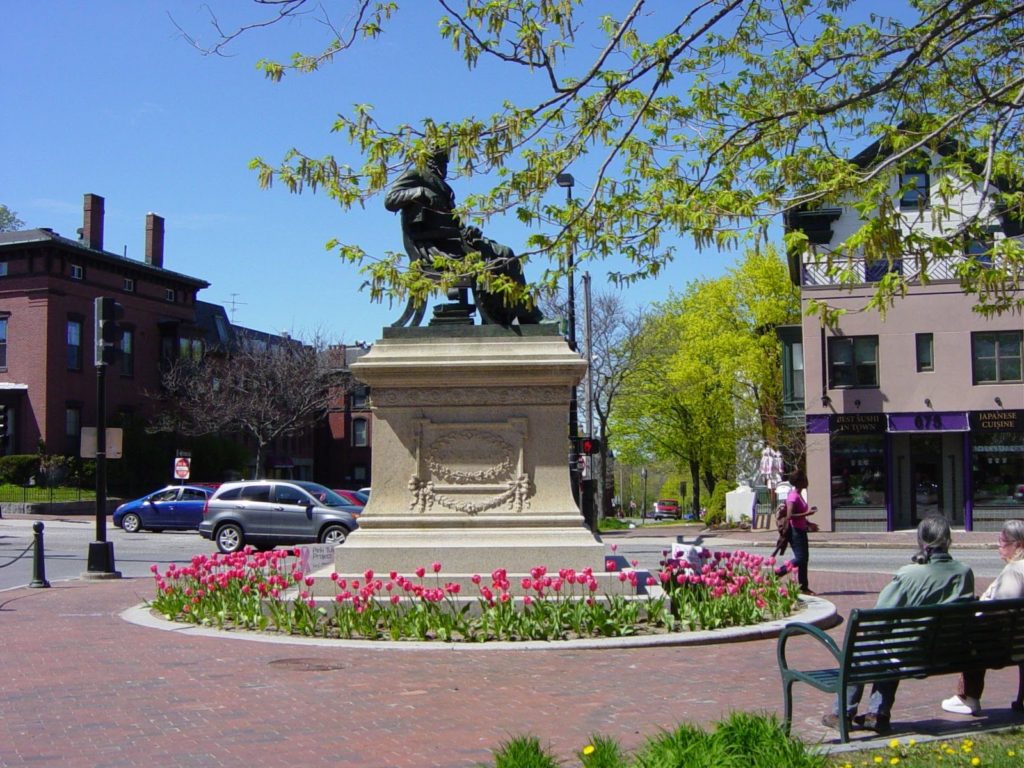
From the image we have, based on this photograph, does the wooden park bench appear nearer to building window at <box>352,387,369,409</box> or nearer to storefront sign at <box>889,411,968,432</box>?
storefront sign at <box>889,411,968,432</box>

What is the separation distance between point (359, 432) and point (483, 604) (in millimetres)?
64822

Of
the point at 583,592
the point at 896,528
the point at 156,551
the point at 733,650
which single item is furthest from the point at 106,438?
the point at 896,528

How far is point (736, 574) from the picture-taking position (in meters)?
12.0

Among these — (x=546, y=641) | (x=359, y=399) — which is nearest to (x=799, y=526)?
(x=546, y=641)

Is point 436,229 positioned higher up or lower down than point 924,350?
lower down

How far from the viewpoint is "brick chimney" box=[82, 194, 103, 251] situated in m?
52.1

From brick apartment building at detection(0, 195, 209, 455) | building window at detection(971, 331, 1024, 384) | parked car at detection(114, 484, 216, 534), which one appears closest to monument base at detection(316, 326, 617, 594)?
parked car at detection(114, 484, 216, 534)

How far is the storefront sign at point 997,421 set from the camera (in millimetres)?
33531

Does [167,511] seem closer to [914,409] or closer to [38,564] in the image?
[38,564]

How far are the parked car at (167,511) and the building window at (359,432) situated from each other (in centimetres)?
4004

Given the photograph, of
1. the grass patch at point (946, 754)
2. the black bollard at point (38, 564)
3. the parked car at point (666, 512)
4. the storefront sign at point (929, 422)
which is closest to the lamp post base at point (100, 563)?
the black bollard at point (38, 564)

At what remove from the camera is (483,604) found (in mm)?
10258

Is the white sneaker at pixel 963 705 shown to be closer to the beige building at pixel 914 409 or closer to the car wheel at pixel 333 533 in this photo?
the car wheel at pixel 333 533

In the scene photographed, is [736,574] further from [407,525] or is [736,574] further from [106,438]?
[106,438]
